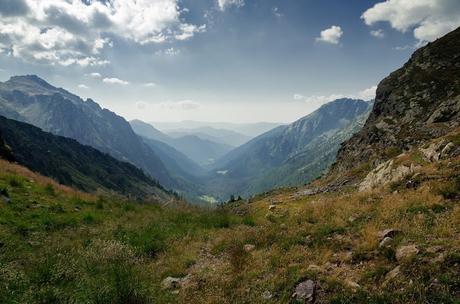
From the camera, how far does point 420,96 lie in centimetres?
7412

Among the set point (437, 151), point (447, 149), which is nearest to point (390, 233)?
point (447, 149)

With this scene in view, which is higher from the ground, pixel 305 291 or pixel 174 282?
pixel 305 291

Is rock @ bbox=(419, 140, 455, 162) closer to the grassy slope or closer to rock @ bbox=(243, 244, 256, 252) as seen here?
the grassy slope

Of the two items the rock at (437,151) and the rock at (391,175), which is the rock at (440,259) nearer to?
the rock at (391,175)

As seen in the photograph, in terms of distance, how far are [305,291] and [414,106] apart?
7724 centimetres

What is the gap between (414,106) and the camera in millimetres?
72562

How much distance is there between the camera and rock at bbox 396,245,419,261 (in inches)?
342

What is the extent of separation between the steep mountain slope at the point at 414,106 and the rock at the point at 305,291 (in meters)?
53.5

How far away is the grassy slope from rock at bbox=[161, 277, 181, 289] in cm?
29

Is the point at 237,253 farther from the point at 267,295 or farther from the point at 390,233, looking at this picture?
the point at 390,233

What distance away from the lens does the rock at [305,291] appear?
810 centimetres

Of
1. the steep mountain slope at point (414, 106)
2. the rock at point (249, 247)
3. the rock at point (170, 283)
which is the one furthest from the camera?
the steep mountain slope at point (414, 106)

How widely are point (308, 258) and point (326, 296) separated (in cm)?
245

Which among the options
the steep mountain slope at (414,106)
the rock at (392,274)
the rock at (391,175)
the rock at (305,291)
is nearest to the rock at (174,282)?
the rock at (305,291)
